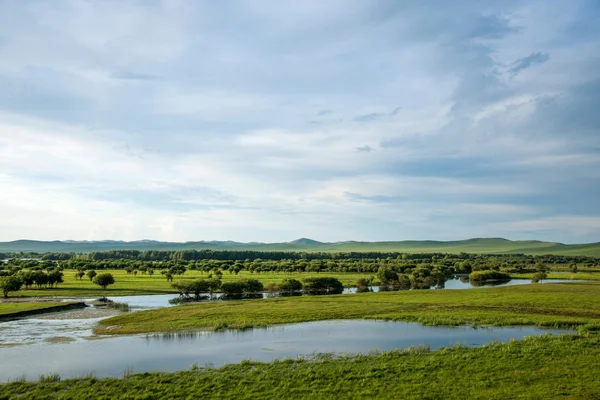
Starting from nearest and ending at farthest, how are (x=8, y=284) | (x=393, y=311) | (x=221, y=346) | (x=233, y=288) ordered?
1. (x=221, y=346)
2. (x=393, y=311)
3. (x=8, y=284)
4. (x=233, y=288)

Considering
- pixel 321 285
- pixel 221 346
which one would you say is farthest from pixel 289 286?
pixel 221 346

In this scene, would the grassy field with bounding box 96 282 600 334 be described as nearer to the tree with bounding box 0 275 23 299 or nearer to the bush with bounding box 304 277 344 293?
the bush with bounding box 304 277 344 293

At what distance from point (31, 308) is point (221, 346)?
143 ft

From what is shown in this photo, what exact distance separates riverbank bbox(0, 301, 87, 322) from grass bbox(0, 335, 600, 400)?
4104cm

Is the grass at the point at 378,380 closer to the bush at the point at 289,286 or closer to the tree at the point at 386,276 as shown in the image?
the bush at the point at 289,286

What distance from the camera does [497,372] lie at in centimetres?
2772

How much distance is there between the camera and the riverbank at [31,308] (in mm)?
61450

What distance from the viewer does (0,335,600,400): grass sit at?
2433cm

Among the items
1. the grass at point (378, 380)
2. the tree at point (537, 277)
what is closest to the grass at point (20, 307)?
the grass at point (378, 380)

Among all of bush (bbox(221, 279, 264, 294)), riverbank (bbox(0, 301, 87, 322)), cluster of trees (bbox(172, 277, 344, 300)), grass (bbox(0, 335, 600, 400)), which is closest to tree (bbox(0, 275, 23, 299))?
riverbank (bbox(0, 301, 87, 322))

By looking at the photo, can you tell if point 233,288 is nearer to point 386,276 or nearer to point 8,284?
A: point 8,284

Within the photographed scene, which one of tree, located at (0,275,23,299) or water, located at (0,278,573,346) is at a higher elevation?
tree, located at (0,275,23,299)

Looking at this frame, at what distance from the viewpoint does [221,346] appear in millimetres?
40000

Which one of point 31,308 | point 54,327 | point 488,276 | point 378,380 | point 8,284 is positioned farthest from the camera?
point 488,276
